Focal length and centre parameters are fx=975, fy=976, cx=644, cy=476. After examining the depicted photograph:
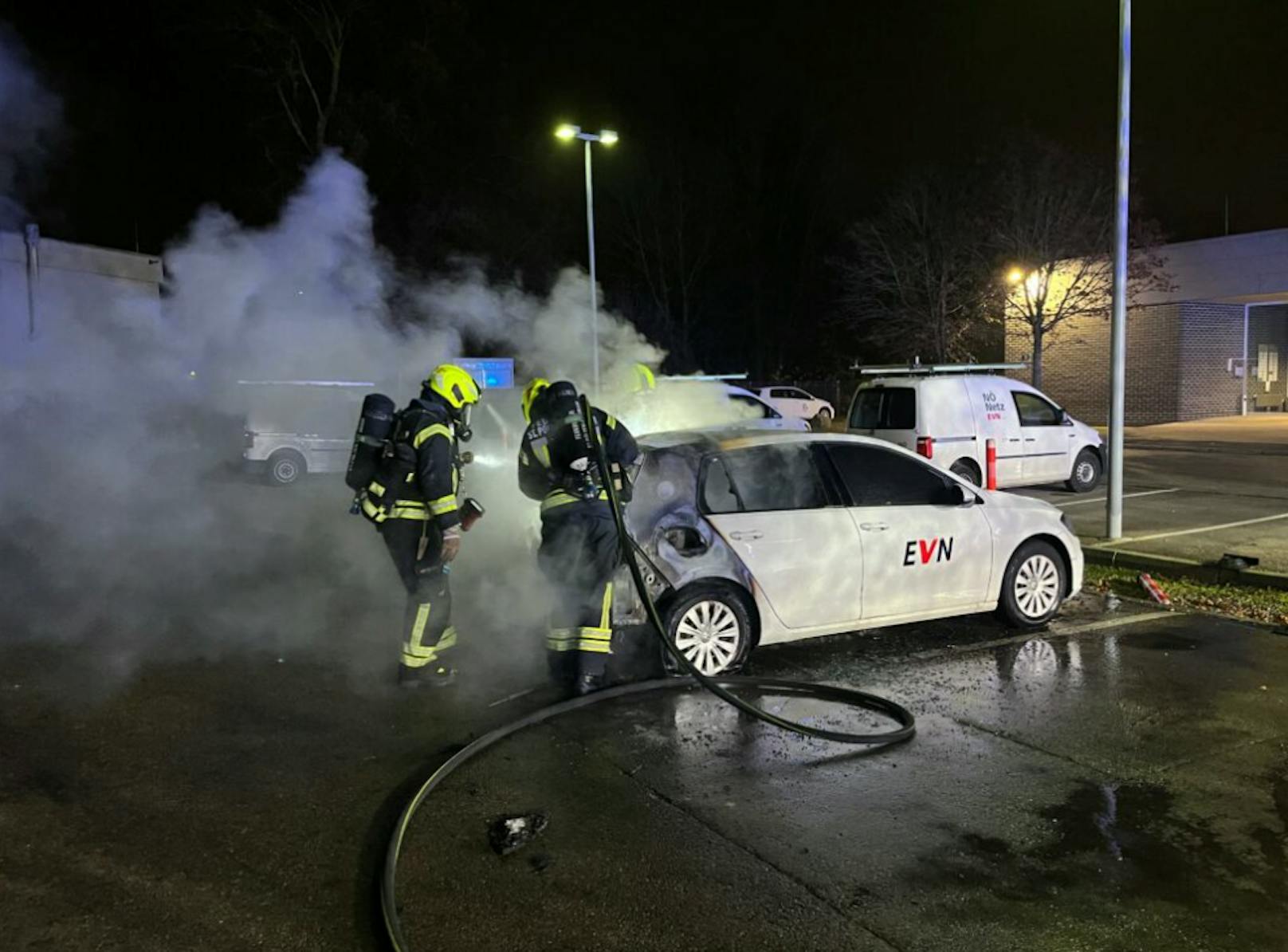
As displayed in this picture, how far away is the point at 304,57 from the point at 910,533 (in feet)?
36.6

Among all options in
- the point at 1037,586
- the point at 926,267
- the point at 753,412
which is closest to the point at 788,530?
the point at 1037,586

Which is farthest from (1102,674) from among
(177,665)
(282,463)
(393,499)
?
(282,463)

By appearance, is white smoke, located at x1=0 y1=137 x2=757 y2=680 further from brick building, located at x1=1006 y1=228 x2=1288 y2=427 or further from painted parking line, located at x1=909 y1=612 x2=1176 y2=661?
brick building, located at x1=1006 y1=228 x2=1288 y2=427

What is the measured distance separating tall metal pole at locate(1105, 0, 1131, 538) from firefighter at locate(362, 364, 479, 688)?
6.96 m

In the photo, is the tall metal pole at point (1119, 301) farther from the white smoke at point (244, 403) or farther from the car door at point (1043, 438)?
the white smoke at point (244, 403)

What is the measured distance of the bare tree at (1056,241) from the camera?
23469 millimetres

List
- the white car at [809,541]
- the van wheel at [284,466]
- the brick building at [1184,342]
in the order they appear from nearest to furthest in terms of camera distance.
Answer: the white car at [809,541]
the van wheel at [284,466]
the brick building at [1184,342]

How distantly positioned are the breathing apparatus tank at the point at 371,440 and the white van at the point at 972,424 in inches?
297

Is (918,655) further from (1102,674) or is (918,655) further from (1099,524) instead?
(1099,524)

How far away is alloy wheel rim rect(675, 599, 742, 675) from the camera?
5586mm

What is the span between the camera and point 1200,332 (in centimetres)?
2670

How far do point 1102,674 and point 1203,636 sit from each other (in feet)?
4.41

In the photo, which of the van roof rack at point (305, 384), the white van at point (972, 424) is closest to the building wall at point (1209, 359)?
the white van at point (972, 424)

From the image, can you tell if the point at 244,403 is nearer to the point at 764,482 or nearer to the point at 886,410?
the point at 886,410
